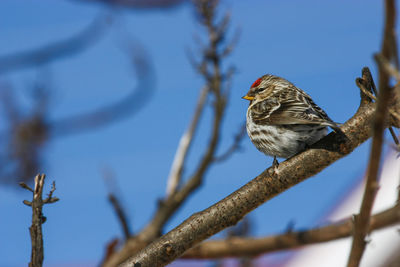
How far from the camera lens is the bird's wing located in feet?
5.01

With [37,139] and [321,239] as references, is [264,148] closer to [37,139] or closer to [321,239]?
[321,239]

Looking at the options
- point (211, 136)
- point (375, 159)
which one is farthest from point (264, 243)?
point (375, 159)

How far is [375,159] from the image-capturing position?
0.49 meters

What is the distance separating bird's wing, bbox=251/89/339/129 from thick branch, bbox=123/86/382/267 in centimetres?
22

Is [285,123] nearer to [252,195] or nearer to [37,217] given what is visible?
[252,195]

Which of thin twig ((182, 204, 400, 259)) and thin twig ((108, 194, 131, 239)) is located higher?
thin twig ((108, 194, 131, 239))

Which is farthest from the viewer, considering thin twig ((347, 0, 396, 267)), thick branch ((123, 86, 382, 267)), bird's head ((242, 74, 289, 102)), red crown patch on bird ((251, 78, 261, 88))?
red crown patch on bird ((251, 78, 261, 88))

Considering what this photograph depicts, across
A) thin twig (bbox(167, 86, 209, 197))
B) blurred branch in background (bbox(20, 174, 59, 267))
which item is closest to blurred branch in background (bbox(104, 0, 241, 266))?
thin twig (bbox(167, 86, 209, 197))

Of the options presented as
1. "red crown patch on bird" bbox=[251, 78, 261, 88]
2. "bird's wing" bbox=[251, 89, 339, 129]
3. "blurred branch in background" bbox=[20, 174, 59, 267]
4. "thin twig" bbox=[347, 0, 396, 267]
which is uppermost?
"red crown patch on bird" bbox=[251, 78, 261, 88]

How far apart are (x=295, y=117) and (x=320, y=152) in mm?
402

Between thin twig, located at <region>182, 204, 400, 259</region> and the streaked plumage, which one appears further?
thin twig, located at <region>182, 204, 400, 259</region>

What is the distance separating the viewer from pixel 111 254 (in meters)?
1.75

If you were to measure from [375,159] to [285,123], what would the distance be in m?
1.07

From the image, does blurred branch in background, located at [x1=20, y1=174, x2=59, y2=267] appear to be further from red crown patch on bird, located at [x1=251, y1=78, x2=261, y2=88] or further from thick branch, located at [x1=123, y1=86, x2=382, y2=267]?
red crown patch on bird, located at [x1=251, y1=78, x2=261, y2=88]
